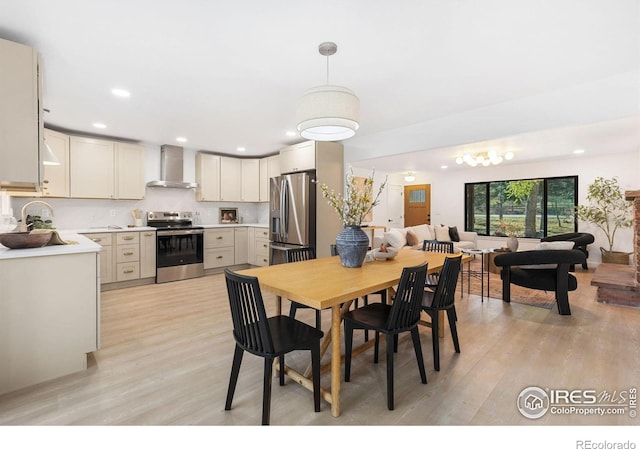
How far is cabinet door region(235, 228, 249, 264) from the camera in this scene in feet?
20.2

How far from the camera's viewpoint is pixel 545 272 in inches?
149

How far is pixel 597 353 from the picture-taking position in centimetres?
257

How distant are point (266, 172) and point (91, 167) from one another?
2858 mm

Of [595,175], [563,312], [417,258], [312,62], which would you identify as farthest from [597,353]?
[595,175]

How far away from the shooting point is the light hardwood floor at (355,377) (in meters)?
1.78

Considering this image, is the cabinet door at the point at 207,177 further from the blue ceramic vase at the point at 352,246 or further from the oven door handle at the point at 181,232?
the blue ceramic vase at the point at 352,246

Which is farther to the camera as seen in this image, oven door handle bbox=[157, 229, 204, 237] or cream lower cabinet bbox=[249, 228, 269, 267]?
cream lower cabinet bbox=[249, 228, 269, 267]

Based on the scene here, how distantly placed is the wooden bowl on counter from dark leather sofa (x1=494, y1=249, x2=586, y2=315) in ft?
15.5

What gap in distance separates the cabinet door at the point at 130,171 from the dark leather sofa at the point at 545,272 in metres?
5.58

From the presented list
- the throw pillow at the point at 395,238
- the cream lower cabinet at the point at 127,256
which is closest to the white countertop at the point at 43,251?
the cream lower cabinet at the point at 127,256

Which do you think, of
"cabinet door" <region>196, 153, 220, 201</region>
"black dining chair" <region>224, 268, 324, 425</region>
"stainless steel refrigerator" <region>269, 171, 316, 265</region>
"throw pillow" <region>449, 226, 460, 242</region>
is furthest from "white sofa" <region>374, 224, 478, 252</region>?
"black dining chair" <region>224, 268, 324, 425</region>

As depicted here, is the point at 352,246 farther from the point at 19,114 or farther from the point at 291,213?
the point at 291,213

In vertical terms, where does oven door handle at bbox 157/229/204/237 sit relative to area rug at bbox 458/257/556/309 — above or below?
above

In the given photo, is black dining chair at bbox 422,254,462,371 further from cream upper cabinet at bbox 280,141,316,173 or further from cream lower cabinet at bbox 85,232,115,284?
cream lower cabinet at bbox 85,232,115,284
